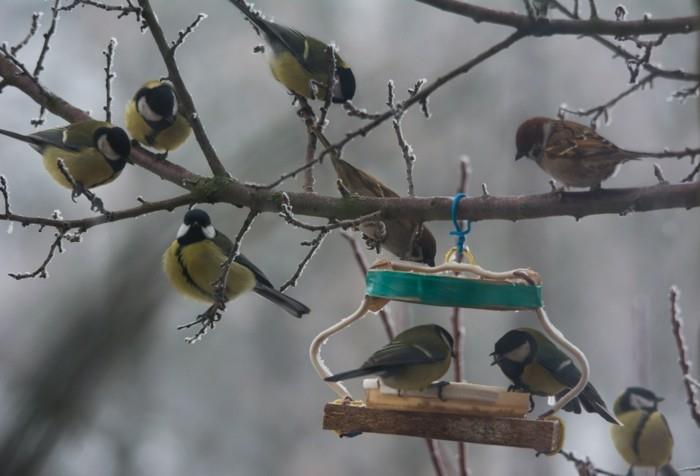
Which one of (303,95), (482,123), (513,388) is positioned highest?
(482,123)

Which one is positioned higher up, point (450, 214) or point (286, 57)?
point (286, 57)

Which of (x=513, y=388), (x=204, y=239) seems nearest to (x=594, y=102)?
(x=204, y=239)

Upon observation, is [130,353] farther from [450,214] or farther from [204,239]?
[450,214]

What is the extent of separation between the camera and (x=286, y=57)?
2916 mm

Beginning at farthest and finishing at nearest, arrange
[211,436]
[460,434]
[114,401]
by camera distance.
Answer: [211,436] < [114,401] < [460,434]

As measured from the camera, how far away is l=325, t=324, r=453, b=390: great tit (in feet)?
5.95

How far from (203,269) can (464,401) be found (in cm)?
118

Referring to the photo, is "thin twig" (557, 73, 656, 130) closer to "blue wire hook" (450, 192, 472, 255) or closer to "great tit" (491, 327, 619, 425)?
"blue wire hook" (450, 192, 472, 255)

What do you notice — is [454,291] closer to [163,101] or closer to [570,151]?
[570,151]

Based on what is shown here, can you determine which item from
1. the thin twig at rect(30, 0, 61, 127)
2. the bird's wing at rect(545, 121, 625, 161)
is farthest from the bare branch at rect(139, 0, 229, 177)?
the bird's wing at rect(545, 121, 625, 161)

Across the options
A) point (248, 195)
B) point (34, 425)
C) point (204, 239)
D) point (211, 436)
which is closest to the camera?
point (248, 195)

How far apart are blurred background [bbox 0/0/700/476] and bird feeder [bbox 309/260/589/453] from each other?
3.99m

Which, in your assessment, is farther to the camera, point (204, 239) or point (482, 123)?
point (482, 123)

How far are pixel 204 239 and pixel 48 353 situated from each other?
3.35 meters
